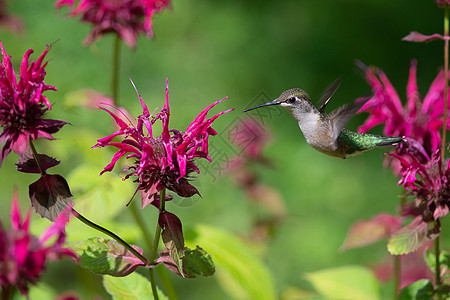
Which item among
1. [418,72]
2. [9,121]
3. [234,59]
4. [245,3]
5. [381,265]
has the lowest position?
[381,265]

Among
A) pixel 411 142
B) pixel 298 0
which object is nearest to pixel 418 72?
pixel 298 0

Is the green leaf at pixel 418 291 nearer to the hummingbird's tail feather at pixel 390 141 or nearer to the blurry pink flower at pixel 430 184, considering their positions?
the blurry pink flower at pixel 430 184

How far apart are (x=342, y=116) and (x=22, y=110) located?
594 millimetres

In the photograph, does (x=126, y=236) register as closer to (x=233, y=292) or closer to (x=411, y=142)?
(x=233, y=292)

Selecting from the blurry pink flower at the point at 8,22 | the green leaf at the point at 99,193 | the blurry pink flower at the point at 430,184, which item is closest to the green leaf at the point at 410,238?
the blurry pink flower at the point at 430,184

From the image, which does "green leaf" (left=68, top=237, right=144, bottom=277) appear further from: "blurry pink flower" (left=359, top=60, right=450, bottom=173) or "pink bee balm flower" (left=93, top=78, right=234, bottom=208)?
"blurry pink flower" (left=359, top=60, right=450, bottom=173)

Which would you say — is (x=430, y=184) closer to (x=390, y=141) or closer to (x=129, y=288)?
(x=390, y=141)

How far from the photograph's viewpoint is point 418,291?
110 centimetres

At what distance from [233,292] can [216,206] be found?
3.89ft

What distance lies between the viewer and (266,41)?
12.7ft

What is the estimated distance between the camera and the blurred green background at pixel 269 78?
2.73 meters

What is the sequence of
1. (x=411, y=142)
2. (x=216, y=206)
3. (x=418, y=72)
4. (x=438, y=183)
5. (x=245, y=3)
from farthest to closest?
(x=245, y=3)
(x=418, y=72)
(x=216, y=206)
(x=411, y=142)
(x=438, y=183)

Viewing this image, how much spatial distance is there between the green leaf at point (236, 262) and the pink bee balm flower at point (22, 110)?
56cm

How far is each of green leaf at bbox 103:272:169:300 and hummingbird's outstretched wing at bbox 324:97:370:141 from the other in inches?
18.4
